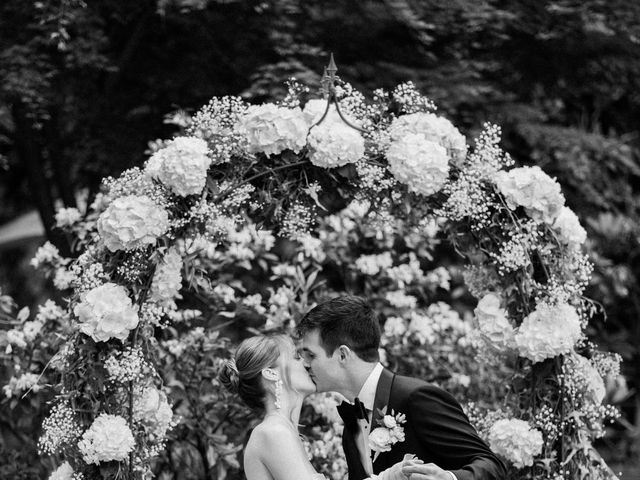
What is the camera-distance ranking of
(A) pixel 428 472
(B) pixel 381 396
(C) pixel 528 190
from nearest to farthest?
(A) pixel 428 472
(B) pixel 381 396
(C) pixel 528 190

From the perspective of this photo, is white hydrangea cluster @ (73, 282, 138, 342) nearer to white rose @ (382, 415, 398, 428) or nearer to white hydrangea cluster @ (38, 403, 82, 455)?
white hydrangea cluster @ (38, 403, 82, 455)

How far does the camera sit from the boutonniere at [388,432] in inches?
135

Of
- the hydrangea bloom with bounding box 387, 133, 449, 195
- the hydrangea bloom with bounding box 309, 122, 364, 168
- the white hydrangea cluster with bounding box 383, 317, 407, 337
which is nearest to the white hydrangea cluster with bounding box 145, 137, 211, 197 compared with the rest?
the hydrangea bloom with bounding box 309, 122, 364, 168

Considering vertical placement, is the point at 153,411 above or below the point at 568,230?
below

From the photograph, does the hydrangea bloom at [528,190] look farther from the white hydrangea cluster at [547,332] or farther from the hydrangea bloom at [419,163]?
the white hydrangea cluster at [547,332]

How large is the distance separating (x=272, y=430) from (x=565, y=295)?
154cm

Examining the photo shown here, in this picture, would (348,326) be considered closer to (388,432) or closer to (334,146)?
(388,432)

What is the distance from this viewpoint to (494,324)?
14.1 feet

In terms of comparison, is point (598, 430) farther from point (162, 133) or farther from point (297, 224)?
point (162, 133)

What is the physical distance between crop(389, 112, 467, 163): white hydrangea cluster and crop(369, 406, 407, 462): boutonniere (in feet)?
4.43

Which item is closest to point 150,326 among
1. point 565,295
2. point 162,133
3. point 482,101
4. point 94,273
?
point 94,273

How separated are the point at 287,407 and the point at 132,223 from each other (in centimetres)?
100

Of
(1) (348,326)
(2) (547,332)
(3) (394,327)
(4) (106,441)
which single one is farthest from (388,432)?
(3) (394,327)

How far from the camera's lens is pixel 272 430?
362 centimetres
